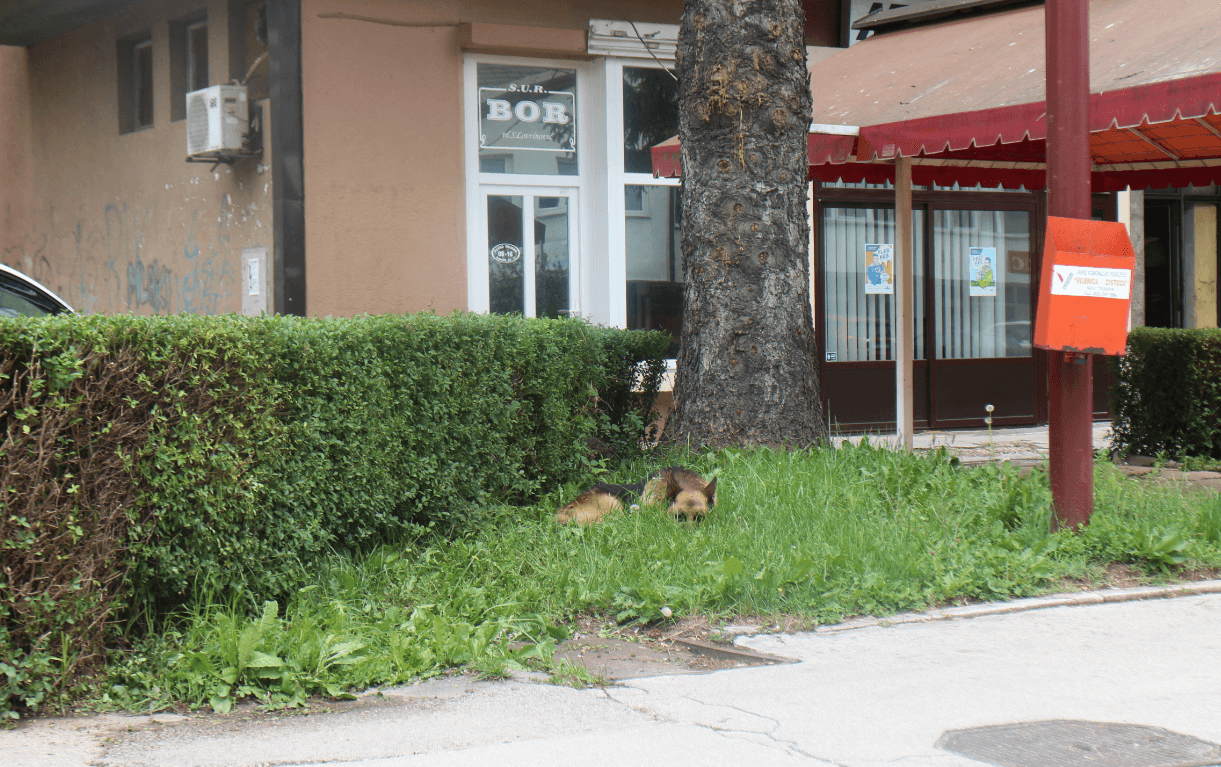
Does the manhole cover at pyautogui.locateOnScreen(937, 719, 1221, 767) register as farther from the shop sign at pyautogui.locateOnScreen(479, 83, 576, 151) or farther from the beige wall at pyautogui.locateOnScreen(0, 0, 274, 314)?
the shop sign at pyautogui.locateOnScreen(479, 83, 576, 151)

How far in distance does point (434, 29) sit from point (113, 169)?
13.1 ft

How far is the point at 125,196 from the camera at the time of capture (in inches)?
482

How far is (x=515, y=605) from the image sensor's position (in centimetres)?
511

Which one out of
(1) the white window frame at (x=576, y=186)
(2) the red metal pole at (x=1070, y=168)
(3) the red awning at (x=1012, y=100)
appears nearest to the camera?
(2) the red metal pole at (x=1070, y=168)

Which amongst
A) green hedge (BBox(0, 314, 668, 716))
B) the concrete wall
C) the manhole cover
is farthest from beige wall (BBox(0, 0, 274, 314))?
the concrete wall

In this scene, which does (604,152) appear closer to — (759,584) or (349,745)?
(759,584)

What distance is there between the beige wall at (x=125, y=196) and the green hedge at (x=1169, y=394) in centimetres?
726

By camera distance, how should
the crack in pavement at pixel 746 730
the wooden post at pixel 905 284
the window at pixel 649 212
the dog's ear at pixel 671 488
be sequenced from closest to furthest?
the crack in pavement at pixel 746 730 → the dog's ear at pixel 671 488 → the wooden post at pixel 905 284 → the window at pixel 649 212

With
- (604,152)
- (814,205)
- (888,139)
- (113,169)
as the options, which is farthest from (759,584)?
(113,169)

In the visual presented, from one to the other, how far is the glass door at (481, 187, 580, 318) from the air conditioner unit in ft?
7.18

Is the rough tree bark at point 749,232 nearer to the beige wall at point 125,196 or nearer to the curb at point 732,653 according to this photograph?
the curb at point 732,653

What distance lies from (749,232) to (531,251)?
4254mm

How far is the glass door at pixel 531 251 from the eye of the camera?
11211 mm

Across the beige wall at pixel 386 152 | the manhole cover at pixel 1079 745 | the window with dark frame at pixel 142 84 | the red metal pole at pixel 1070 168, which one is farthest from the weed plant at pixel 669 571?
the window with dark frame at pixel 142 84
